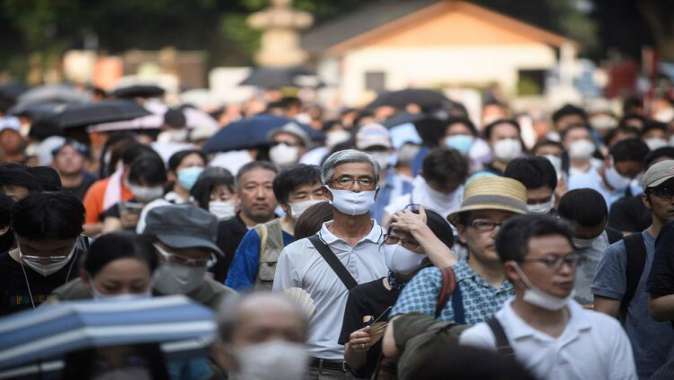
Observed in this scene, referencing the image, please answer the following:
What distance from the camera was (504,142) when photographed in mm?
14484

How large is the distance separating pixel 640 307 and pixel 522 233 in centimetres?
232

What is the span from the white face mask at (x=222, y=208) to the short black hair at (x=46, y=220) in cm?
397

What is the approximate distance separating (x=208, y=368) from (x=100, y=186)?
7645 mm

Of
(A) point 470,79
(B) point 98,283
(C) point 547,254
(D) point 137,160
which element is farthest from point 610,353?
(A) point 470,79

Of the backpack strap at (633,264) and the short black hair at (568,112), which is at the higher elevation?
the backpack strap at (633,264)

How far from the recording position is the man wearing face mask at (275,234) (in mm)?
8977

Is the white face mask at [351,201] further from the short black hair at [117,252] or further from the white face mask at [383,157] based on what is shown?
the white face mask at [383,157]

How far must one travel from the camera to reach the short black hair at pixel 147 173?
11.8 metres

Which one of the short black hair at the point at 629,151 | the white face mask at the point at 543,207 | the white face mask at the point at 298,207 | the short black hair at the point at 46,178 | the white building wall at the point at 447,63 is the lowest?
the white building wall at the point at 447,63

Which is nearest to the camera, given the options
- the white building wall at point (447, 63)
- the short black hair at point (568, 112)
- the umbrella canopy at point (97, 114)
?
the umbrella canopy at point (97, 114)

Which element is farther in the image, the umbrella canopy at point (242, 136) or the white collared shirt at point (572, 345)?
the umbrella canopy at point (242, 136)

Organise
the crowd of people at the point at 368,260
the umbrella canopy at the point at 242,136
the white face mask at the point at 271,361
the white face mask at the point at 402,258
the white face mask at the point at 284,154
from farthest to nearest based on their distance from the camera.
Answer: the umbrella canopy at the point at 242,136, the white face mask at the point at 284,154, the white face mask at the point at 402,258, the crowd of people at the point at 368,260, the white face mask at the point at 271,361

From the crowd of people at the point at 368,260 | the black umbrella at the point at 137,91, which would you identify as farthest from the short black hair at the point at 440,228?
the black umbrella at the point at 137,91

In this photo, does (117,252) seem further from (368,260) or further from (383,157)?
(383,157)
